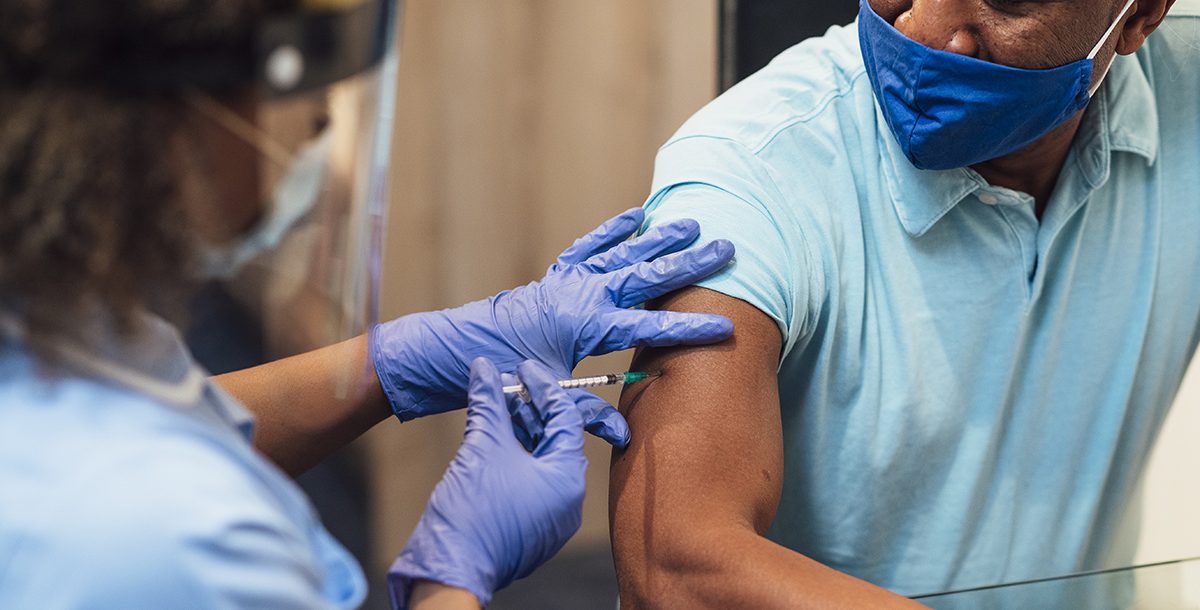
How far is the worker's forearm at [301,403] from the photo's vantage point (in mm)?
1439

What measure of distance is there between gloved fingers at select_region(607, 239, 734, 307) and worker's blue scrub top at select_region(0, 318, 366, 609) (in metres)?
0.60

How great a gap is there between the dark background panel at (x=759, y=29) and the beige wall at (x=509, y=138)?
785 mm

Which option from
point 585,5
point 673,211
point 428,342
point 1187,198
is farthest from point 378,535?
point 1187,198

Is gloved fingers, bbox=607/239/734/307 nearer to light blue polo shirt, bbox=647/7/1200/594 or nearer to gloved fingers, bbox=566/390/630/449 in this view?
light blue polo shirt, bbox=647/7/1200/594

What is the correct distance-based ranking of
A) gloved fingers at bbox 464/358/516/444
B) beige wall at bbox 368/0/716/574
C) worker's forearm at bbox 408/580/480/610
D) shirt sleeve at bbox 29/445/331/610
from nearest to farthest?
shirt sleeve at bbox 29/445/331/610 < worker's forearm at bbox 408/580/480/610 < gloved fingers at bbox 464/358/516/444 < beige wall at bbox 368/0/716/574

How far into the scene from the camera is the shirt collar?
1.42 m

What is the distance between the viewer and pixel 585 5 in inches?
117

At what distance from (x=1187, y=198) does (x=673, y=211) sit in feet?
2.30

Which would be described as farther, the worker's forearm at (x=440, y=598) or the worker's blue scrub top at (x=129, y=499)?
the worker's forearm at (x=440, y=598)

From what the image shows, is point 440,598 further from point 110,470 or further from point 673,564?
point 110,470

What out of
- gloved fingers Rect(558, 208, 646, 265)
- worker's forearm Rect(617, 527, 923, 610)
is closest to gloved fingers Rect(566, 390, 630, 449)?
worker's forearm Rect(617, 527, 923, 610)

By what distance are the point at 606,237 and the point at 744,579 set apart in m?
0.50

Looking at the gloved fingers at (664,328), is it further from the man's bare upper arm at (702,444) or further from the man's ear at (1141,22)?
the man's ear at (1141,22)

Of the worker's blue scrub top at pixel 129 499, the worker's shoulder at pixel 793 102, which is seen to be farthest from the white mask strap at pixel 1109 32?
the worker's blue scrub top at pixel 129 499
